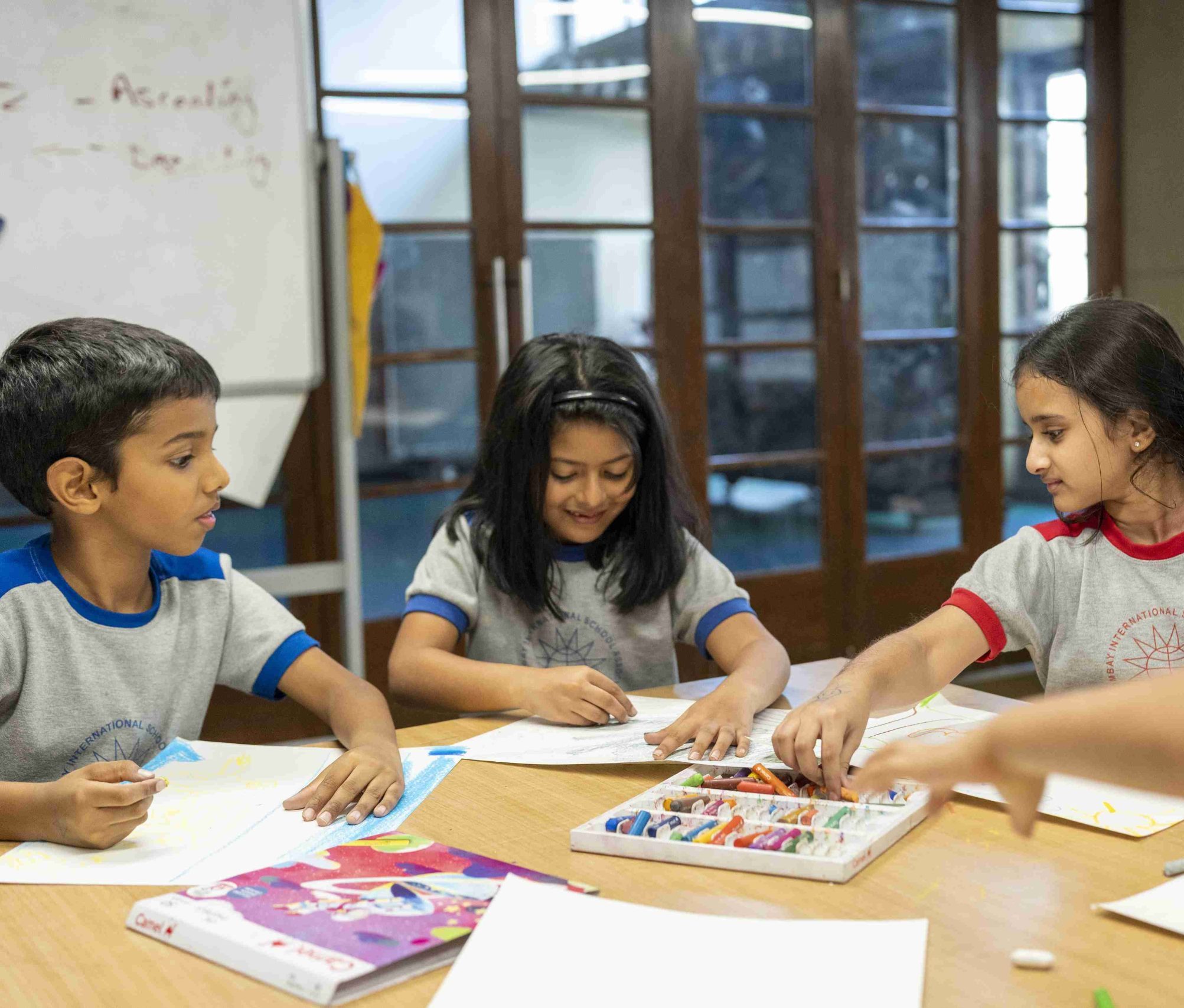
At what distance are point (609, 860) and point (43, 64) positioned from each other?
178cm

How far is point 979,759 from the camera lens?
0.51 m

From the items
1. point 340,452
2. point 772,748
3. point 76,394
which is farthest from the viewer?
point 340,452

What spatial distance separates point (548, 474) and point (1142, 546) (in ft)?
2.24

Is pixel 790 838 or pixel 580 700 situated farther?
pixel 580 700

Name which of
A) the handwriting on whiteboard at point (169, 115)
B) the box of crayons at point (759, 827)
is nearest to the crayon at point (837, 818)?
the box of crayons at point (759, 827)

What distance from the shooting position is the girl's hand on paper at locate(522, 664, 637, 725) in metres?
1.19

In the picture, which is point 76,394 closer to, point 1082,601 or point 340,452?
point 1082,601

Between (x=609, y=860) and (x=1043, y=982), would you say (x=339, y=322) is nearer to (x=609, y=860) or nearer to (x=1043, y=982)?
(x=609, y=860)

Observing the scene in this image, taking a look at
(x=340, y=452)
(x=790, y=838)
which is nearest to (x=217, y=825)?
(x=790, y=838)

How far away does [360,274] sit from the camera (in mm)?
2363

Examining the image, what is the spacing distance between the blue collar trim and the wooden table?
40 cm

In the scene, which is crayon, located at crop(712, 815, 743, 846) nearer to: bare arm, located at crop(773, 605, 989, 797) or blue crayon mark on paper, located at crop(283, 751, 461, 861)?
bare arm, located at crop(773, 605, 989, 797)

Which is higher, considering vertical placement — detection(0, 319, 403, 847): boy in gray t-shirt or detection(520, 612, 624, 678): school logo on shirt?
detection(0, 319, 403, 847): boy in gray t-shirt

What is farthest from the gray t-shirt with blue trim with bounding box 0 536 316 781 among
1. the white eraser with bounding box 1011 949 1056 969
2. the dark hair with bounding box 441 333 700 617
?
the white eraser with bounding box 1011 949 1056 969
